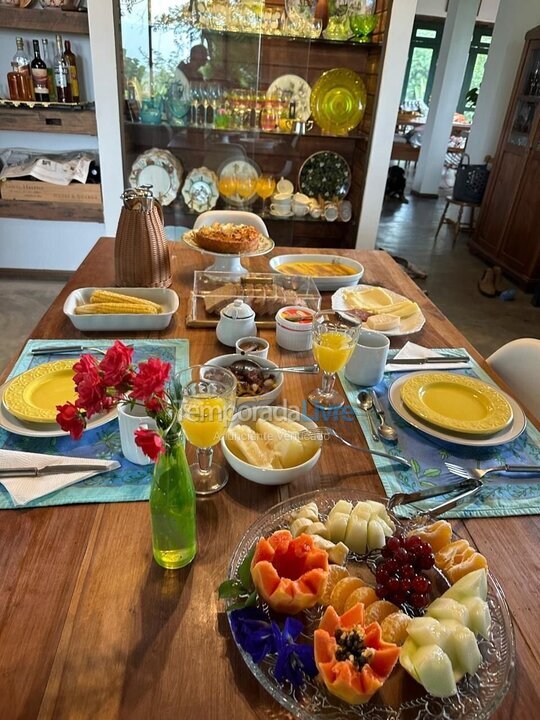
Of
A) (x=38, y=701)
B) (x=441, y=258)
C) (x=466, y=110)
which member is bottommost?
(x=441, y=258)

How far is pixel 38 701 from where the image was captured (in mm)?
532

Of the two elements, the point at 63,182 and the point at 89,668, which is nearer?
the point at 89,668

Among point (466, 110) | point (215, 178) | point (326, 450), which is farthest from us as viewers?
point (466, 110)

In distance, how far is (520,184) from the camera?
13.4ft

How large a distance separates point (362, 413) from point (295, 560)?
0.46 m

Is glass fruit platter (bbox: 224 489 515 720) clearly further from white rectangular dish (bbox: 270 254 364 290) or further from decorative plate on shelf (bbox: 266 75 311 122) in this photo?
decorative plate on shelf (bbox: 266 75 311 122)

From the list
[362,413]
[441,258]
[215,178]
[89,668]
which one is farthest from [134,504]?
[441,258]

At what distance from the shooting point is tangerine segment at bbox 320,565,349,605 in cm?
63

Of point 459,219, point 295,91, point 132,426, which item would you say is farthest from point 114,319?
point 459,219

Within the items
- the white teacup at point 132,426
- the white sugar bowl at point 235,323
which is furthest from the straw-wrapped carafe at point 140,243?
the white teacup at point 132,426

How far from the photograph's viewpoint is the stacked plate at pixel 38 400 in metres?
0.90

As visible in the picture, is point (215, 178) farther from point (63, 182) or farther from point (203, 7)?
point (63, 182)

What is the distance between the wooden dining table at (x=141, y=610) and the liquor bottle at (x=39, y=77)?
2961 millimetres

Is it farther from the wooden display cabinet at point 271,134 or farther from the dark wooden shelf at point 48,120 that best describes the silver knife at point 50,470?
the dark wooden shelf at point 48,120
